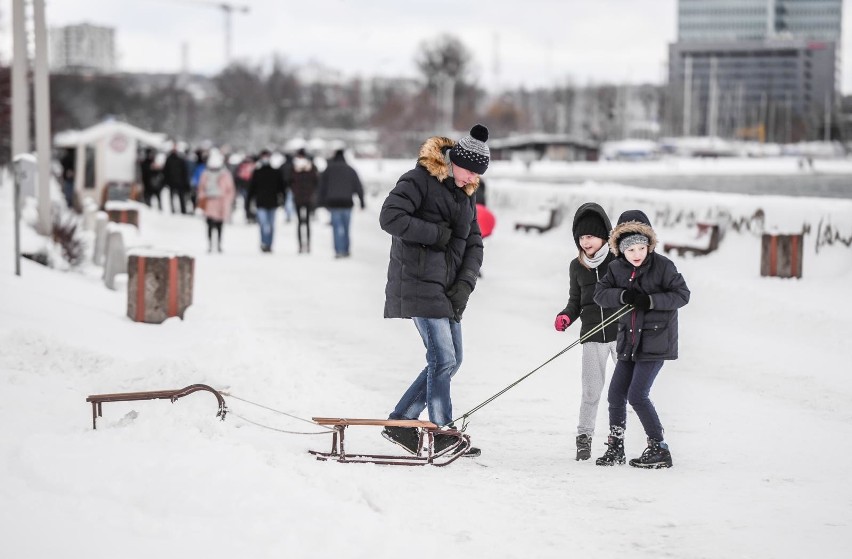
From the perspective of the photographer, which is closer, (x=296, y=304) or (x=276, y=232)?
(x=296, y=304)

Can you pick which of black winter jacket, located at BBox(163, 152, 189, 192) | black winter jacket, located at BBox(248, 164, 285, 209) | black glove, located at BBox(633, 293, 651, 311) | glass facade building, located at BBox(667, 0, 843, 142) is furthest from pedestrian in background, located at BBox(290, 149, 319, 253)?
glass facade building, located at BBox(667, 0, 843, 142)

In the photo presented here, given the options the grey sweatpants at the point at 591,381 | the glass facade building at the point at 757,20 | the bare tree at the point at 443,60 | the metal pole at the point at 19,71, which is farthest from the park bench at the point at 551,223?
the glass facade building at the point at 757,20

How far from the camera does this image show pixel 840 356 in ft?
33.8

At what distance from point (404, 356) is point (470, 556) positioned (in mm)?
5543

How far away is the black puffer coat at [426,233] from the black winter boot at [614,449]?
3.49 feet

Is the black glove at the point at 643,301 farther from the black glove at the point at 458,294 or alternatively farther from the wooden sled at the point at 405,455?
the wooden sled at the point at 405,455

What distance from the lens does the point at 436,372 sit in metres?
6.45

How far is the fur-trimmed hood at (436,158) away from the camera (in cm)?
616

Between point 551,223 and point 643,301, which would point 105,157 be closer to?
point 551,223

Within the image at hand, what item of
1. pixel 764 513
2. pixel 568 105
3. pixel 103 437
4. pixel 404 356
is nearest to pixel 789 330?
pixel 404 356

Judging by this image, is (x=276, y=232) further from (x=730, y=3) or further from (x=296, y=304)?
(x=730, y=3)

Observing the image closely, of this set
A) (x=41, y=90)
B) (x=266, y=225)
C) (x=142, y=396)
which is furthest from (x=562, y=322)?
(x=266, y=225)

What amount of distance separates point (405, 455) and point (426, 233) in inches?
47.5

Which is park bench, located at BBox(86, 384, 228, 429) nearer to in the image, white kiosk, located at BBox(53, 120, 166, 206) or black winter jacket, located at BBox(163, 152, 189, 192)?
black winter jacket, located at BBox(163, 152, 189, 192)
